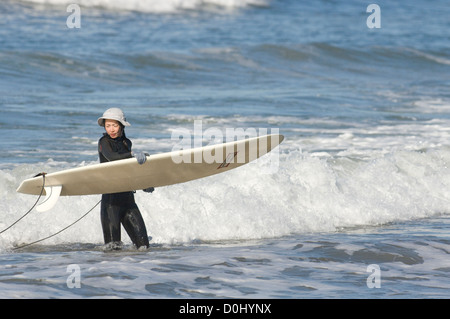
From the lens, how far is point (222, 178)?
33.6 feet

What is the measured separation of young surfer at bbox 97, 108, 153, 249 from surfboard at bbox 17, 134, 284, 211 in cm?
8

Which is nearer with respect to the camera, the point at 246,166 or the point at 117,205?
the point at 117,205

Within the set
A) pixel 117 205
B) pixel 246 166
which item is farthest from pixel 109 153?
pixel 246 166

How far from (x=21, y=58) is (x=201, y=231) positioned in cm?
1308

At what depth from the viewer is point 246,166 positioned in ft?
33.7

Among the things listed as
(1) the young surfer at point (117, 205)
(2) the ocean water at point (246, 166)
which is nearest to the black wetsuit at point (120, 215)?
(1) the young surfer at point (117, 205)

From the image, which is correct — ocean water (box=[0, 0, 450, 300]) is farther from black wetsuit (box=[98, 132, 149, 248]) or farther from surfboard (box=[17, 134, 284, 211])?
surfboard (box=[17, 134, 284, 211])

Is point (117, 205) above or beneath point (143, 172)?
beneath

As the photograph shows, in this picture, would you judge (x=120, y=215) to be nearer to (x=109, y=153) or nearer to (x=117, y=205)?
(x=117, y=205)

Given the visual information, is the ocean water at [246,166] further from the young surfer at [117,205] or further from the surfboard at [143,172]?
the surfboard at [143,172]

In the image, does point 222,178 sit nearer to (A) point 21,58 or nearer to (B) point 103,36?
(A) point 21,58

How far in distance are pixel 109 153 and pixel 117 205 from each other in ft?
1.81

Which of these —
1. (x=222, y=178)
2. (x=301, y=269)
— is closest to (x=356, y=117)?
(x=222, y=178)

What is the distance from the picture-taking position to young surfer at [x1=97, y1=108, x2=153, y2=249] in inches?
279
